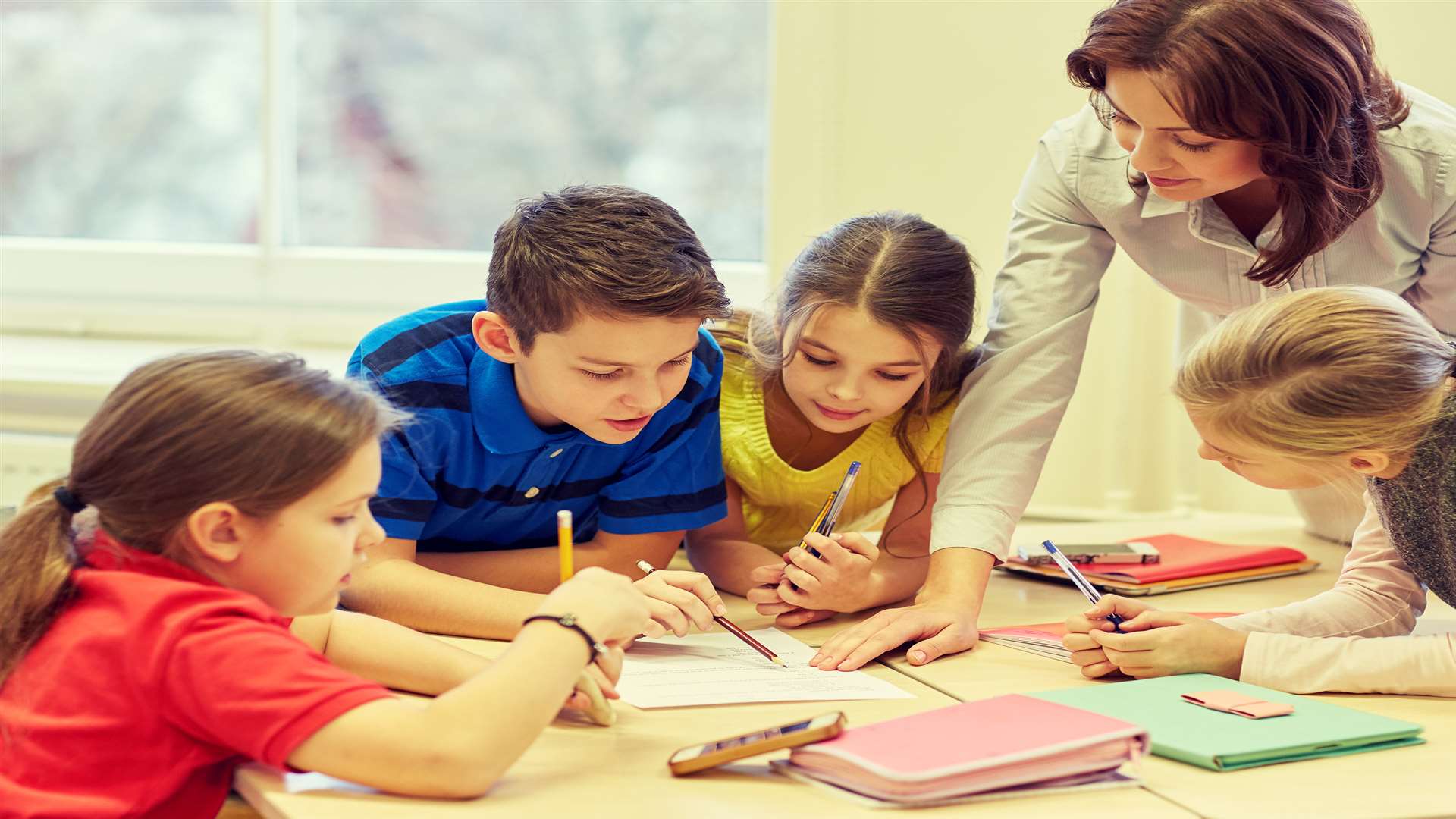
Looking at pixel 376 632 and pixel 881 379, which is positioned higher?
pixel 881 379

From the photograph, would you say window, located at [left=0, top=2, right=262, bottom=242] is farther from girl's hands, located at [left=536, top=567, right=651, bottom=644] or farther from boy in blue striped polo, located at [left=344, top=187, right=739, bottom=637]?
girl's hands, located at [left=536, top=567, right=651, bottom=644]

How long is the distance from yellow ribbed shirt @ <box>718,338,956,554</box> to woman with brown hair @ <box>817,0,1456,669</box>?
2.7 inches

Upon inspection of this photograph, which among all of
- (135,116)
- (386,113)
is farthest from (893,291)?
(135,116)

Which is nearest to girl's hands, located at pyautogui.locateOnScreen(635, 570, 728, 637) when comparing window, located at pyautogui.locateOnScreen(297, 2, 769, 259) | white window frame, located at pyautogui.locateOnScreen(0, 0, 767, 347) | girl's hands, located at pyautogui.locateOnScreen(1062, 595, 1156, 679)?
girl's hands, located at pyautogui.locateOnScreen(1062, 595, 1156, 679)

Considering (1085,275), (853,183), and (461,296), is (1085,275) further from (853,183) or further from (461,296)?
(461,296)

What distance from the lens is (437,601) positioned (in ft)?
4.66

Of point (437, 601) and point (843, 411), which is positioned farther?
point (843, 411)

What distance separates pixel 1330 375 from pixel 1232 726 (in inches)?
13.1

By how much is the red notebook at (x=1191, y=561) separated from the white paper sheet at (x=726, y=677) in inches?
21.0

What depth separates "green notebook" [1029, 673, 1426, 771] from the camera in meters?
1.09

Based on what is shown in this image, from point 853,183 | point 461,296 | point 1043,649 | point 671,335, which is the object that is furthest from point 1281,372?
point 461,296

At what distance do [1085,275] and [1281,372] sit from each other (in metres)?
0.54

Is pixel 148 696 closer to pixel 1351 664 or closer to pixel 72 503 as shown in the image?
pixel 72 503

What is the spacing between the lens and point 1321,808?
39.3 inches
